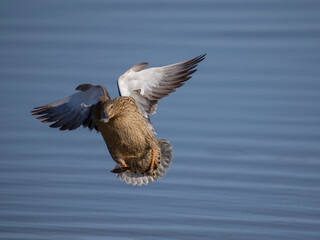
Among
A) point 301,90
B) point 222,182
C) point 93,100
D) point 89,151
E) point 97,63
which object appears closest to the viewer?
point 93,100

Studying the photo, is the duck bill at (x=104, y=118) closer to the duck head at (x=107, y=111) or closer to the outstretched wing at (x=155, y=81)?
the duck head at (x=107, y=111)

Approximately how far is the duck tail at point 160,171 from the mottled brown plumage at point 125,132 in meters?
0.46

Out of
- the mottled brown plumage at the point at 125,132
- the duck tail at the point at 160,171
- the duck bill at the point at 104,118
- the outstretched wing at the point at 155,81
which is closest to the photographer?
the duck bill at the point at 104,118

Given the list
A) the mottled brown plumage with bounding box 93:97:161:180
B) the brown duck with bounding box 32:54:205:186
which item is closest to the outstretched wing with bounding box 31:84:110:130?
the brown duck with bounding box 32:54:205:186

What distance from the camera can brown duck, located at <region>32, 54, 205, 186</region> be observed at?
7891 mm

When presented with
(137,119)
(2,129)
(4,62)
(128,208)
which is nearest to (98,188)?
(128,208)

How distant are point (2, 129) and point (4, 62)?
2112 mm

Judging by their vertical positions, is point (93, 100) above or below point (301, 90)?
below

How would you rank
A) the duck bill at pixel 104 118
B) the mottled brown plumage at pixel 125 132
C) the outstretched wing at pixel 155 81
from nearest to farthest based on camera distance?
the duck bill at pixel 104 118 → the mottled brown plumage at pixel 125 132 → the outstretched wing at pixel 155 81

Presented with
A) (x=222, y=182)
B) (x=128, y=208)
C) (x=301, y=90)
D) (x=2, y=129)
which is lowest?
(x=128, y=208)

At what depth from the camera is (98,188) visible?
29.7 feet

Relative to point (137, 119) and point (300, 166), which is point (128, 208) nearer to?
point (137, 119)

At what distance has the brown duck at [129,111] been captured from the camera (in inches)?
311

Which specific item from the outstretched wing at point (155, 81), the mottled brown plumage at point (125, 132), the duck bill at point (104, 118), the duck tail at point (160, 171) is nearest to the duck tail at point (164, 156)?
the duck tail at point (160, 171)
